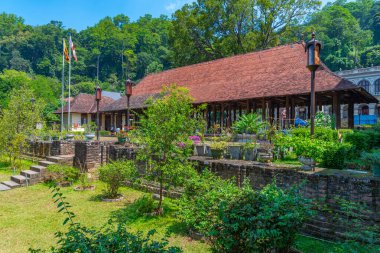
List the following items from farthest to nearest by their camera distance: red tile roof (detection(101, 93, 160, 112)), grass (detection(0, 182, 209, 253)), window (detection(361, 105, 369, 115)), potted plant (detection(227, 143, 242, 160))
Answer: window (detection(361, 105, 369, 115)) < red tile roof (detection(101, 93, 160, 112)) < potted plant (detection(227, 143, 242, 160)) < grass (detection(0, 182, 209, 253))

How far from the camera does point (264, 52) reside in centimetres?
2033

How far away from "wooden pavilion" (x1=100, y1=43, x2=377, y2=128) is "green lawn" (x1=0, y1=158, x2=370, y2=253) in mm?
8985

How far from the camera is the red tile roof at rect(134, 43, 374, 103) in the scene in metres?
14.9

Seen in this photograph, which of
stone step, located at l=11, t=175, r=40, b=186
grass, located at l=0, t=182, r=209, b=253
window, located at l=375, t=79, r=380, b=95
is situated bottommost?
grass, located at l=0, t=182, r=209, b=253

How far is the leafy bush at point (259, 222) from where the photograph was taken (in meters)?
3.42

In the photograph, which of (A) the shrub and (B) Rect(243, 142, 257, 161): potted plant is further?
(A) the shrub

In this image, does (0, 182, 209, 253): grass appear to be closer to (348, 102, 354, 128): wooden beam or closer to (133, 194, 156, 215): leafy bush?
(133, 194, 156, 215): leafy bush

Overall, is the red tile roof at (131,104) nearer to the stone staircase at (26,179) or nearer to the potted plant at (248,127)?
the stone staircase at (26,179)

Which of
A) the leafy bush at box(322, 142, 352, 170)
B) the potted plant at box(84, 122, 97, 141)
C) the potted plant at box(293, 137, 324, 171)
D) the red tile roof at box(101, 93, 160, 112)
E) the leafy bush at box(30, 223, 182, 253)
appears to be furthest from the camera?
the red tile roof at box(101, 93, 160, 112)

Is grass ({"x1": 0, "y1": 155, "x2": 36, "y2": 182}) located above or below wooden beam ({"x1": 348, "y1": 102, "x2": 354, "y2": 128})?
below

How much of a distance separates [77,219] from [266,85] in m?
13.2

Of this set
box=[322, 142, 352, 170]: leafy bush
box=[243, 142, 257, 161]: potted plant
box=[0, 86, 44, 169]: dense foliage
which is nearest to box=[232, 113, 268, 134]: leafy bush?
box=[243, 142, 257, 161]: potted plant

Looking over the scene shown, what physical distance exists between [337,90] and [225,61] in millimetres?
10647

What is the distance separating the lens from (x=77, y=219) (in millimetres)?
6465
